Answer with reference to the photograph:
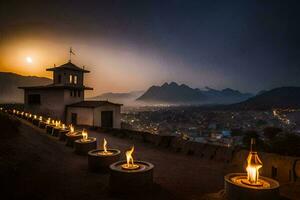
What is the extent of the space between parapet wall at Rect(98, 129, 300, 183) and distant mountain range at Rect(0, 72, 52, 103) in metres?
140

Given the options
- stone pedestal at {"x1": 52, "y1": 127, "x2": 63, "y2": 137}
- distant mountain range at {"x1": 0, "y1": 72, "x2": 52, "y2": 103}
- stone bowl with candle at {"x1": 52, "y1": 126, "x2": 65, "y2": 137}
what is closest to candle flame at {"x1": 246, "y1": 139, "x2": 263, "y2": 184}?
stone bowl with candle at {"x1": 52, "y1": 126, "x2": 65, "y2": 137}

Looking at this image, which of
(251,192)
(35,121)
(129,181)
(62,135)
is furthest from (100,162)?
(35,121)

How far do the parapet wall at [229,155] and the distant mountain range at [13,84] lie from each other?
5524 inches

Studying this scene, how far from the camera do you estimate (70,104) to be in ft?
106

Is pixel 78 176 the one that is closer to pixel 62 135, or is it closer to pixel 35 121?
pixel 62 135

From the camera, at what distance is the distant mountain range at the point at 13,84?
138762mm

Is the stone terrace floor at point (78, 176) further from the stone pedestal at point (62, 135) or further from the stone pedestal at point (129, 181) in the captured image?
the stone pedestal at point (62, 135)

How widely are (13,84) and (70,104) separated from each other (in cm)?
14208

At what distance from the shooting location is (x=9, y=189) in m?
6.46

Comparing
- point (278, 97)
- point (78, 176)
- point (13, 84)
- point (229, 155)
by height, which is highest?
point (13, 84)

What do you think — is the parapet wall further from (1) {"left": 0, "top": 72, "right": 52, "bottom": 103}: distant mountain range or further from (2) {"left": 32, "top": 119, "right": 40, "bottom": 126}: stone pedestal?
(1) {"left": 0, "top": 72, "right": 52, "bottom": 103}: distant mountain range

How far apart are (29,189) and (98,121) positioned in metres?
23.2

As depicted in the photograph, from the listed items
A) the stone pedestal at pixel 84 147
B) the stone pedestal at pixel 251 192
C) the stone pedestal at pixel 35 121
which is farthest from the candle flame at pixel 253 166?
the stone pedestal at pixel 35 121

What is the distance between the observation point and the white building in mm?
29875
